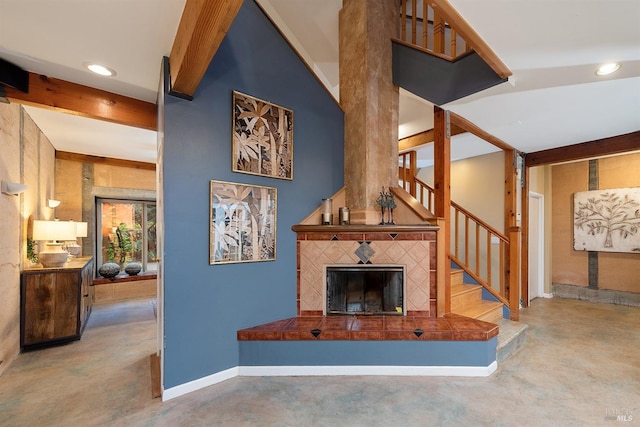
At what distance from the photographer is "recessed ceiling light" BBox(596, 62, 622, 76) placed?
7.68 feet

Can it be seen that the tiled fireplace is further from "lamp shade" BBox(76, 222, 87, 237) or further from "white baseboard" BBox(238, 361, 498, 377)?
"lamp shade" BBox(76, 222, 87, 237)

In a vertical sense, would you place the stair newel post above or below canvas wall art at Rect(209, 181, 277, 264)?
Answer: below

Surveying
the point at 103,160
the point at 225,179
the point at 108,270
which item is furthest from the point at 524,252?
the point at 103,160

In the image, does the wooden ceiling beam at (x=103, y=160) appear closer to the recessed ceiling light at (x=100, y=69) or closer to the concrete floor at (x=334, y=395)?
the concrete floor at (x=334, y=395)

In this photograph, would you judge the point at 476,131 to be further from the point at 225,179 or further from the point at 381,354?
the point at 225,179

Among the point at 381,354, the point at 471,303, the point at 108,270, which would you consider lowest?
the point at 381,354

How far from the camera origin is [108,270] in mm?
5008

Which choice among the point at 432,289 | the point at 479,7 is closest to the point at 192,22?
the point at 479,7

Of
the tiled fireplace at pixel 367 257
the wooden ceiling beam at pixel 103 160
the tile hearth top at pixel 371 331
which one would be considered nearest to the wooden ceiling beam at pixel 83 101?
the tiled fireplace at pixel 367 257

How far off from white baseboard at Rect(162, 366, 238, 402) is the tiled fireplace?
2.54 feet

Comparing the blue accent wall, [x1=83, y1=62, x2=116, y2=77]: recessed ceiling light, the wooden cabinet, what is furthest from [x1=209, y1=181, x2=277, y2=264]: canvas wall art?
the wooden cabinet

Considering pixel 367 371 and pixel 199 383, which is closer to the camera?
pixel 199 383

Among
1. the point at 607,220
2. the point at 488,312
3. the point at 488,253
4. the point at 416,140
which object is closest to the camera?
the point at 488,312

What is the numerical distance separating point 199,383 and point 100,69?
2.58 metres
